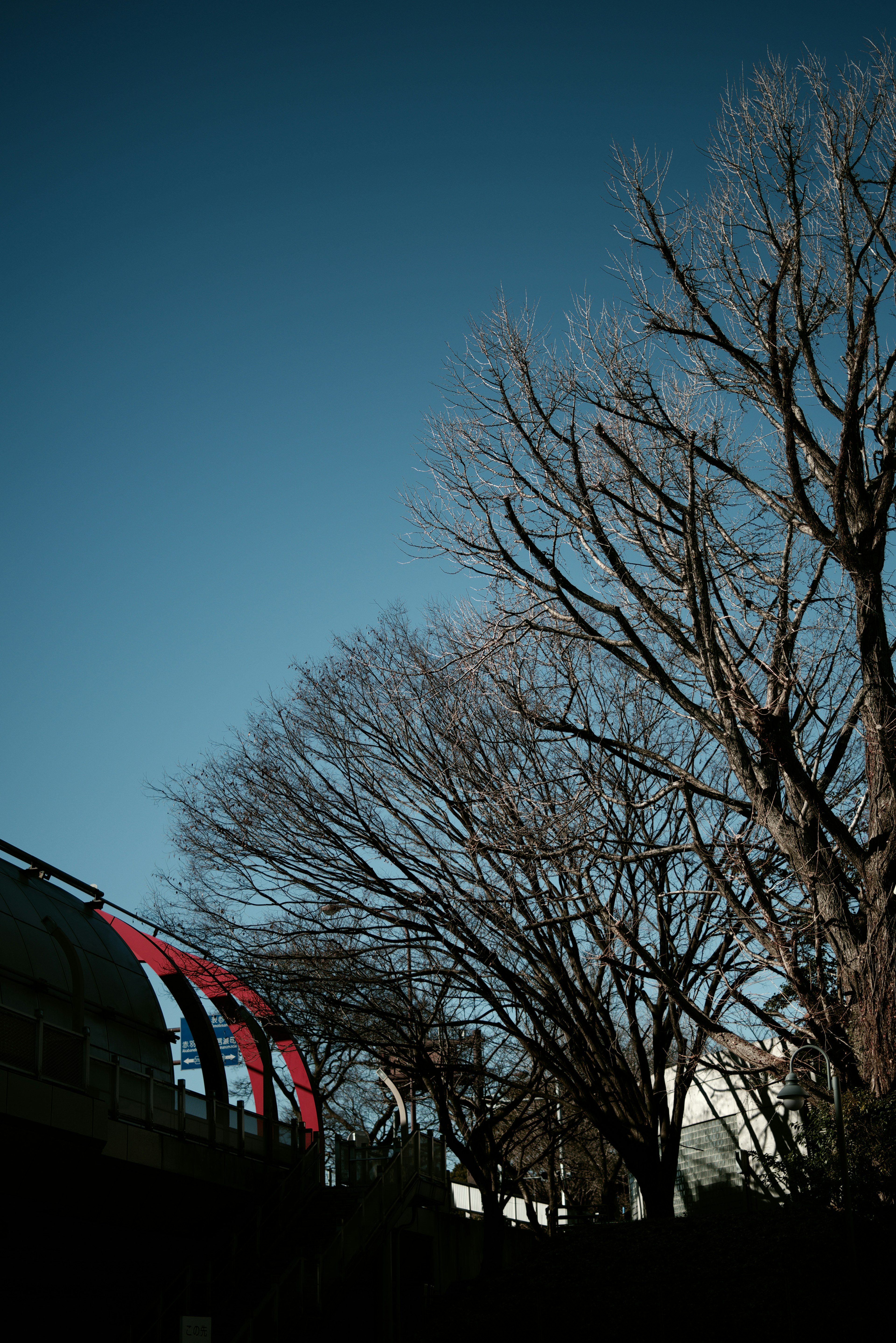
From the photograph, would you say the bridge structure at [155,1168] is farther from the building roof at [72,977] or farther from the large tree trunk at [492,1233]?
the large tree trunk at [492,1233]

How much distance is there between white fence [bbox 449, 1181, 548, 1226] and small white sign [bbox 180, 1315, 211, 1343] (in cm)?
1246

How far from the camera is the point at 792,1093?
12.8 metres

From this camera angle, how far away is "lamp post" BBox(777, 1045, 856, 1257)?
12141 mm

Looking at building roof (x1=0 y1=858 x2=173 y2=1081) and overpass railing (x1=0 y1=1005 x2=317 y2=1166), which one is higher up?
building roof (x1=0 y1=858 x2=173 y2=1081)

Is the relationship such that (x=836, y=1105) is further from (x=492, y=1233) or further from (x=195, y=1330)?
(x=492, y=1233)

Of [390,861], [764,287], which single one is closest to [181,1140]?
[390,861]

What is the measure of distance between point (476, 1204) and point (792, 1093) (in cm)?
1978

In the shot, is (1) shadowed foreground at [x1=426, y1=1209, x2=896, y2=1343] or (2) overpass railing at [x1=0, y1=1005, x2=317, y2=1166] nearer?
(1) shadowed foreground at [x1=426, y1=1209, x2=896, y2=1343]

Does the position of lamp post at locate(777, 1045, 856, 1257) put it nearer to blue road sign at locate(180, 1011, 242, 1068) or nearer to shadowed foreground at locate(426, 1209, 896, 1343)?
shadowed foreground at locate(426, 1209, 896, 1343)

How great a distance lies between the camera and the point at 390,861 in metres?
17.5

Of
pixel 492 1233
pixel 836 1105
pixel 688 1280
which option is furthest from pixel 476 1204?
pixel 836 1105

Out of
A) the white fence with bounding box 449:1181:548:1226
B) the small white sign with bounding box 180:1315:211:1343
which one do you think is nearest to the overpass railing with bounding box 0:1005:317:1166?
the small white sign with bounding box 180:1315:211:1343

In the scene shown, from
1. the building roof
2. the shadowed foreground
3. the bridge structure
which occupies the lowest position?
the shadowed foreground

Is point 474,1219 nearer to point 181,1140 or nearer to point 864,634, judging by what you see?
point 181,1140
